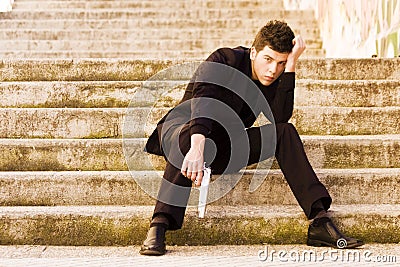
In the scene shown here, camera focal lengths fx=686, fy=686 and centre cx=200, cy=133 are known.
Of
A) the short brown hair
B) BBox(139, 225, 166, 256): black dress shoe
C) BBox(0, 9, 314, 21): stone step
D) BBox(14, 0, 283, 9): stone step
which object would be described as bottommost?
BBox(139, 225, 166, 256): black dress shoe

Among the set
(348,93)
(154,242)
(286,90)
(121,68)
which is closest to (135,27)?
(121,68)

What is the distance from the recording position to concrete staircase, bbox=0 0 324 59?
20.4 feet

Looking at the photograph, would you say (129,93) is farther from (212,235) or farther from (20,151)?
(212,235)

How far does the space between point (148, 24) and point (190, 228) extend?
4104 millimetres

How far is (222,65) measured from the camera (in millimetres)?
3043

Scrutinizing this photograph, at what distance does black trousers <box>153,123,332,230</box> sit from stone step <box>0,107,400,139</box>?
699 millimetres

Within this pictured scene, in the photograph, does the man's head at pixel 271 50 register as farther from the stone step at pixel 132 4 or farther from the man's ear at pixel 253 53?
the stone step at pixel 132 4

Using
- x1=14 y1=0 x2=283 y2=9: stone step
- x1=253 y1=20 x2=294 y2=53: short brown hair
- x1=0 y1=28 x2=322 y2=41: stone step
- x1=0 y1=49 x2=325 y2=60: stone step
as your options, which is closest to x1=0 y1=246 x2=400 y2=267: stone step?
x1=253 y1=20 x2=294 y2=53: short brown hair

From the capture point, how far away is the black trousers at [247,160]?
9.21ft

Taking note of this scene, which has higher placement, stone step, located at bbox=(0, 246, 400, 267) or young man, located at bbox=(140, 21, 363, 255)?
young man, located at bbox=(140, 21, 363, 255)

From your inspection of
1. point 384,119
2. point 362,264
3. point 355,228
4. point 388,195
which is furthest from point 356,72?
point 362,264

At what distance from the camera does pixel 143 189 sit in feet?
10.5

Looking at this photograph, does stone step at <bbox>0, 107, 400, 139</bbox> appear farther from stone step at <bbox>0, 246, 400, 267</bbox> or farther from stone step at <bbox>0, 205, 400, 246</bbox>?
stone step at <bbox>0, 246, 400, 267</bbox>

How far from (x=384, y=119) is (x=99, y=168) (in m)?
1.57
